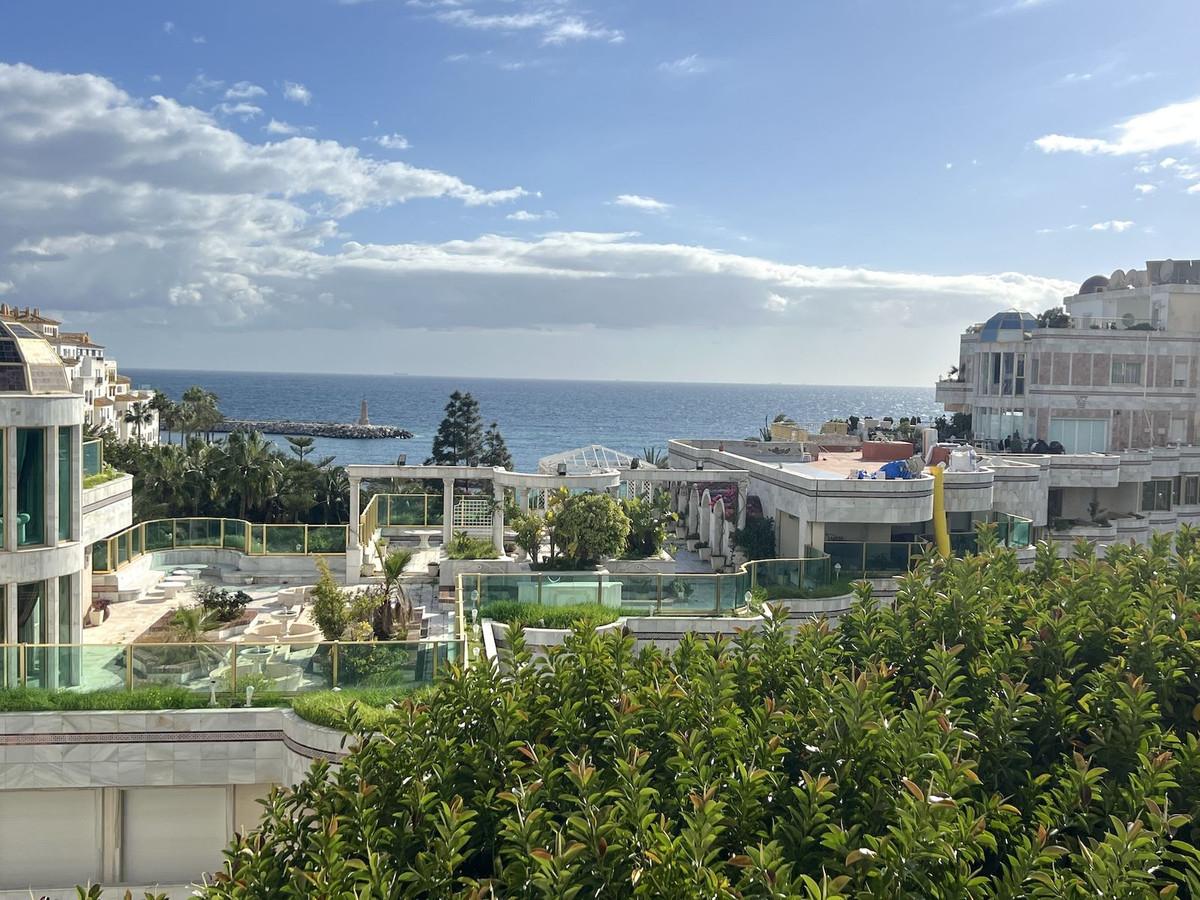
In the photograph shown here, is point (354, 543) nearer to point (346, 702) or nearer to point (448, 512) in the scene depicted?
point (448, 512)

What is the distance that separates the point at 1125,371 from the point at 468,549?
110 feet

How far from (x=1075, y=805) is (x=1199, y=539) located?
1740 centimetres

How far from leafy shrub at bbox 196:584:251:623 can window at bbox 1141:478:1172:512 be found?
36.8 meters

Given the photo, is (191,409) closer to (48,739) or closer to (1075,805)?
(48,739)

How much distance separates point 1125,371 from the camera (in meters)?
48.6

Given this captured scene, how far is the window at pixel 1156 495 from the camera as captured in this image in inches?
1753

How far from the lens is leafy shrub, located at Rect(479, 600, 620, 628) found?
25.8 meters

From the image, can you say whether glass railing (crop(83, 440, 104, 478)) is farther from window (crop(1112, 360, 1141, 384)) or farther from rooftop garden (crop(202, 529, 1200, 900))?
window (crop(1112, 360, 1141, 384))

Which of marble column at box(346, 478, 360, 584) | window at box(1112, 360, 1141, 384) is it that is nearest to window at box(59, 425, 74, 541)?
marble column at box(346, 478, 360, 584)

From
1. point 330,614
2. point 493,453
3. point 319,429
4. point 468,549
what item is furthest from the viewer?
point 319,429

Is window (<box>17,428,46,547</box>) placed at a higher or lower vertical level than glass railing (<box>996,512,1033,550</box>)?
higher

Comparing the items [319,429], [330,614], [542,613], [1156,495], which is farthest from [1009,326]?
[319,429]

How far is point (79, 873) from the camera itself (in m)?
18.8

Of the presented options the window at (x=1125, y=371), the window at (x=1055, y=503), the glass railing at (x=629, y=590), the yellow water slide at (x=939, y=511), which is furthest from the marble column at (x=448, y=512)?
the window at (x=1125, y=371)
